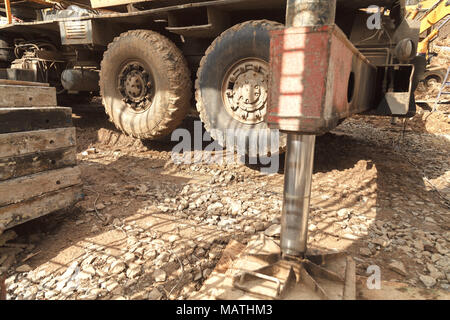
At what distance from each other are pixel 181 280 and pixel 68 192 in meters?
1.37

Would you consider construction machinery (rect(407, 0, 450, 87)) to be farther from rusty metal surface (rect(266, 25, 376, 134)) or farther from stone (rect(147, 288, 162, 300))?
stone (rect(147, 288, 162, 300))

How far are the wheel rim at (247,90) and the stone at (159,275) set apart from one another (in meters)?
2.12

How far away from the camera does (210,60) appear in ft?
11.7

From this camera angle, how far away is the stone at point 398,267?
6.43 feet

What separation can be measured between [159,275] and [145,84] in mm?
3089

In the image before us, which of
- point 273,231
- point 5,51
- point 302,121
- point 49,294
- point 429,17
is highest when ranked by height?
point 429,17

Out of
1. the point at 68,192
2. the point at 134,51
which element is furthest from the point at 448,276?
the point at 134,51

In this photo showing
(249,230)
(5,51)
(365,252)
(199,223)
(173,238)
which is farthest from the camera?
(5,51)

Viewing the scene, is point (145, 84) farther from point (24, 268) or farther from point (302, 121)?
point (302, 121)

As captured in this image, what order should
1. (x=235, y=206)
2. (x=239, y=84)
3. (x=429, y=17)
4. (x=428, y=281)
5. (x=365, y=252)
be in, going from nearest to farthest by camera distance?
(x=428, y=281) < (x=365, y=252) < (x=235, y=206) < (x=239, y=84) < (x=429, y=17)

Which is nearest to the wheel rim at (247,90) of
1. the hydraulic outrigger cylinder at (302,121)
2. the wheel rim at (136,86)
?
the wheel rim at (136,86)

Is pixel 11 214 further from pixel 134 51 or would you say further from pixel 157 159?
pixel 134 51

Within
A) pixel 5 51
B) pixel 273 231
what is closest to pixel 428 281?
pixel 273 231

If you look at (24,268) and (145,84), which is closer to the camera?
(24,268)
